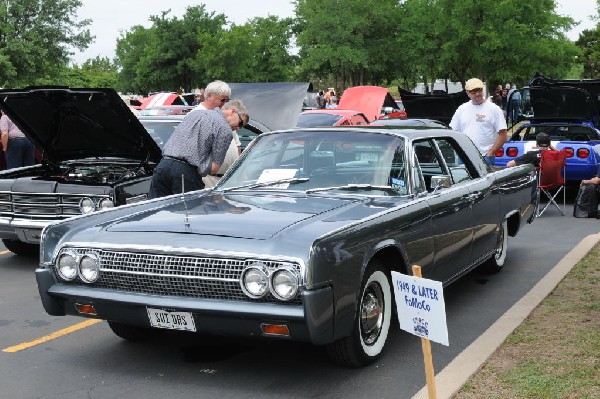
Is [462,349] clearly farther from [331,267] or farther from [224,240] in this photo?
[224,240]

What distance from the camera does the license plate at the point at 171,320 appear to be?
491 cm

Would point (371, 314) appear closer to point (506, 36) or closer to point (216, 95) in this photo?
point (216, 95)

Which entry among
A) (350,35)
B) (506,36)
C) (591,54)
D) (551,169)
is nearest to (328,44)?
(350,35)

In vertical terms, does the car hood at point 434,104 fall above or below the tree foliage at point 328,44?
below

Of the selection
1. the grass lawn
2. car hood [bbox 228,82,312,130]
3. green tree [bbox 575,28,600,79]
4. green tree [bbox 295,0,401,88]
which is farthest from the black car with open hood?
green tree [bbox 295,0,401,88]

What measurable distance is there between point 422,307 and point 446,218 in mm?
2372

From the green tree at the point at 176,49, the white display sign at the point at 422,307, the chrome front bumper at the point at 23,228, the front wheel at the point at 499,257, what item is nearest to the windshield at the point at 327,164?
the white display sign at the point at 422,307

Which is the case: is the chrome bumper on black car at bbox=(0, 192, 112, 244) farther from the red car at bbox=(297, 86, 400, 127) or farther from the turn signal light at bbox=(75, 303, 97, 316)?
the red car at bbox=(297, 86, 400, 127)

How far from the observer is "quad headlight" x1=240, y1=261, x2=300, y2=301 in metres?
4.68

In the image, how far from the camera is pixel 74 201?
8586 mm

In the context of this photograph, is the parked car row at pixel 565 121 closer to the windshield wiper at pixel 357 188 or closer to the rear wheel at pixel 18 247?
the rear wheel at pixel 18 247

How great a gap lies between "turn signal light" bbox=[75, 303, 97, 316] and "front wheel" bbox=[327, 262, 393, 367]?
1.47 m

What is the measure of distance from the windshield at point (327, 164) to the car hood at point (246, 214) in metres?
0.24

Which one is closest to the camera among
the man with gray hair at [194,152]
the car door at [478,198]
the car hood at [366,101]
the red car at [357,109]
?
the car door at [478,198]
